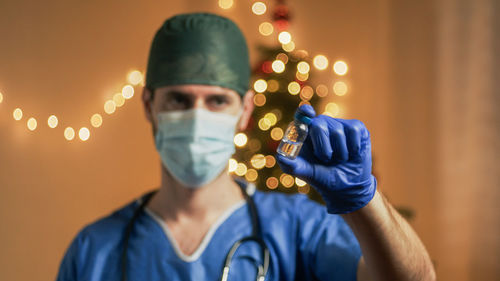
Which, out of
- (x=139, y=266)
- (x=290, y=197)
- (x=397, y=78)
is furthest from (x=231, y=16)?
(x=139, y=266)

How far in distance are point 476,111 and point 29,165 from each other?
2192 mm

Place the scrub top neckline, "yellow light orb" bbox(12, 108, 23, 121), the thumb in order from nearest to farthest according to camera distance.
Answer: the thumb
"yellow light orb" bbox(12, 108, 23, 121)
the scrub top neckline

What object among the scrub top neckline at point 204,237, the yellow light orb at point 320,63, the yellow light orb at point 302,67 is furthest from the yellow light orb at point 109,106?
the yellow light orb at point 320,63

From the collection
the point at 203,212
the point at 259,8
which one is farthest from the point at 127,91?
the point at 259,8

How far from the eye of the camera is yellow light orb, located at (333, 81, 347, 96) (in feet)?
9.72

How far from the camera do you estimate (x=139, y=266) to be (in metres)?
1.20

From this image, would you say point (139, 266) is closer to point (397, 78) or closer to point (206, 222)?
point (206, 222)

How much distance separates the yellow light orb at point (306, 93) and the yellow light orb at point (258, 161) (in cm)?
37

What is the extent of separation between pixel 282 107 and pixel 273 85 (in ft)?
0.40

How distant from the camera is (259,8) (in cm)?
300

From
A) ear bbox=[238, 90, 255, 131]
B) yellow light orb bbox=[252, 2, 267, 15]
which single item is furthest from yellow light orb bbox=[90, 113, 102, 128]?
yellow light orb bbox=[252, 2, 267, 15]

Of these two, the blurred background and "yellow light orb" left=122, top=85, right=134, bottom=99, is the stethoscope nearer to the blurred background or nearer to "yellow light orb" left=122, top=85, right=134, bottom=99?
the blurred background

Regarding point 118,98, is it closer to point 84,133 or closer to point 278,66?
point 84,133

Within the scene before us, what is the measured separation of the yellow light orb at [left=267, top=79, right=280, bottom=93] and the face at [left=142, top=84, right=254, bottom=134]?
84cm
